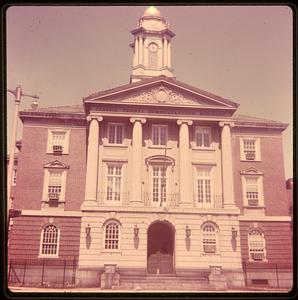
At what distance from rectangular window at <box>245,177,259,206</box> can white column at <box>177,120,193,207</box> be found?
4529 mm

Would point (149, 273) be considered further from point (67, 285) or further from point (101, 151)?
point (101, 151)

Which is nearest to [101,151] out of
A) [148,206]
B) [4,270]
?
[148,206]

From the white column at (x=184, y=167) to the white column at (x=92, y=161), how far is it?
225 inches

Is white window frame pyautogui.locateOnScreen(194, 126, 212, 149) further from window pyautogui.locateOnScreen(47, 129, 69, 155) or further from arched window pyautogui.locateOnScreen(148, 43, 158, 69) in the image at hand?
arched window pyautogui.locateOnScreen(148, 43, 158, 69)

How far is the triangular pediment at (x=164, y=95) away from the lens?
2792 centimetres

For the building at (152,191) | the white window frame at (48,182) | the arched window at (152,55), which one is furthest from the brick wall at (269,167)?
the white window frame at (48,182)

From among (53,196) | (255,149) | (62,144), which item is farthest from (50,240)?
(255,149)

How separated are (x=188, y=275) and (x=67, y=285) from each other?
7.43 meters

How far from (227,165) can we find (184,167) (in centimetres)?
302

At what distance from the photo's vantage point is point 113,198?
2691 centimetres

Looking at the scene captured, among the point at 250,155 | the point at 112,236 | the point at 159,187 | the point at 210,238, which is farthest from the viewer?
the point at 250,155

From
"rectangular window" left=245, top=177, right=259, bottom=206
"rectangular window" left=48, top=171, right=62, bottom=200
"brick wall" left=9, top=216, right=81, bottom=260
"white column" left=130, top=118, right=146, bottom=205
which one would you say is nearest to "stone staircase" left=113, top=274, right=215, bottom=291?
"brick wall" left=9, top=216, right=81, bottom=260

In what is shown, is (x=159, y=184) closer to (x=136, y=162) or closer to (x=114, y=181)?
(x=136, y=162)

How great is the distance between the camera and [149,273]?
2597 centimetres
